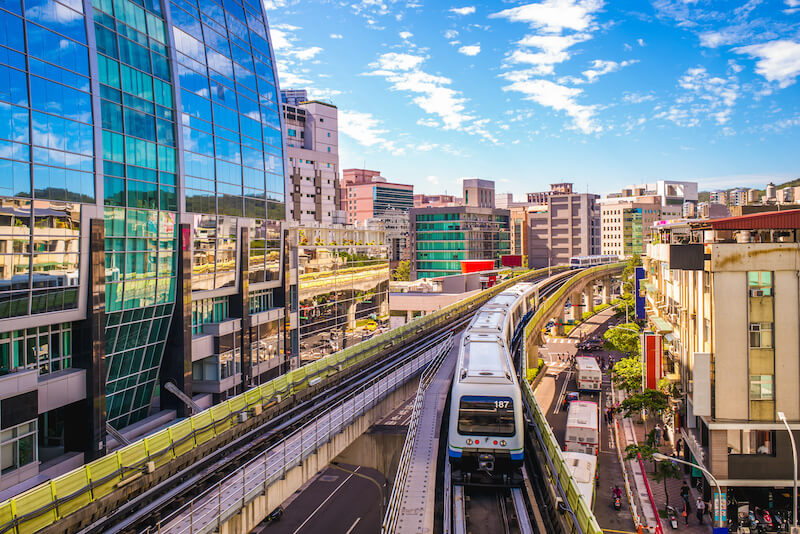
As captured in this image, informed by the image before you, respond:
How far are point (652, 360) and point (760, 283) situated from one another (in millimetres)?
12964

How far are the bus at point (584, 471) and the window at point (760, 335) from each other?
1115cm

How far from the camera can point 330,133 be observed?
89812mm

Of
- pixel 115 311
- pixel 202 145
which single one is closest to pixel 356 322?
pixel 202 145

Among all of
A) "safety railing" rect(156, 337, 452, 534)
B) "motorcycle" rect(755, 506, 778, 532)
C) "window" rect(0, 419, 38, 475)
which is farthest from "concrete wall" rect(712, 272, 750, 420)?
"window" rect(0, 419, 38, 475)

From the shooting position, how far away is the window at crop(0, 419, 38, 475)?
2173 cm

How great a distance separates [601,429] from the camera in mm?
49281

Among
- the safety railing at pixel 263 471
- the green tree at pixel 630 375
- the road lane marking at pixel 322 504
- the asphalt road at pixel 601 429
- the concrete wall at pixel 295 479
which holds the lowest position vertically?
the road lane marking at pixel 322 504

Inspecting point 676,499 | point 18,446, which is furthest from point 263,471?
point 676,499

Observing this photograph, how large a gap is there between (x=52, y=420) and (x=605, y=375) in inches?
2345

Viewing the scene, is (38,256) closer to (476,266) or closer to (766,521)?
(766,521)

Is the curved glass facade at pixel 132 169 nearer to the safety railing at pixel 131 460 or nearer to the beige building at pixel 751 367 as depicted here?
the safety railing at pixel 131 460

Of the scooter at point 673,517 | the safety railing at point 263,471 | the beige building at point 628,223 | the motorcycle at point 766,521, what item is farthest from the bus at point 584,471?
the beige building at point 628,223

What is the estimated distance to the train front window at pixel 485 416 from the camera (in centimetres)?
2173

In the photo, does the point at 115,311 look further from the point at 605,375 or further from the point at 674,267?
the point at 605,375
